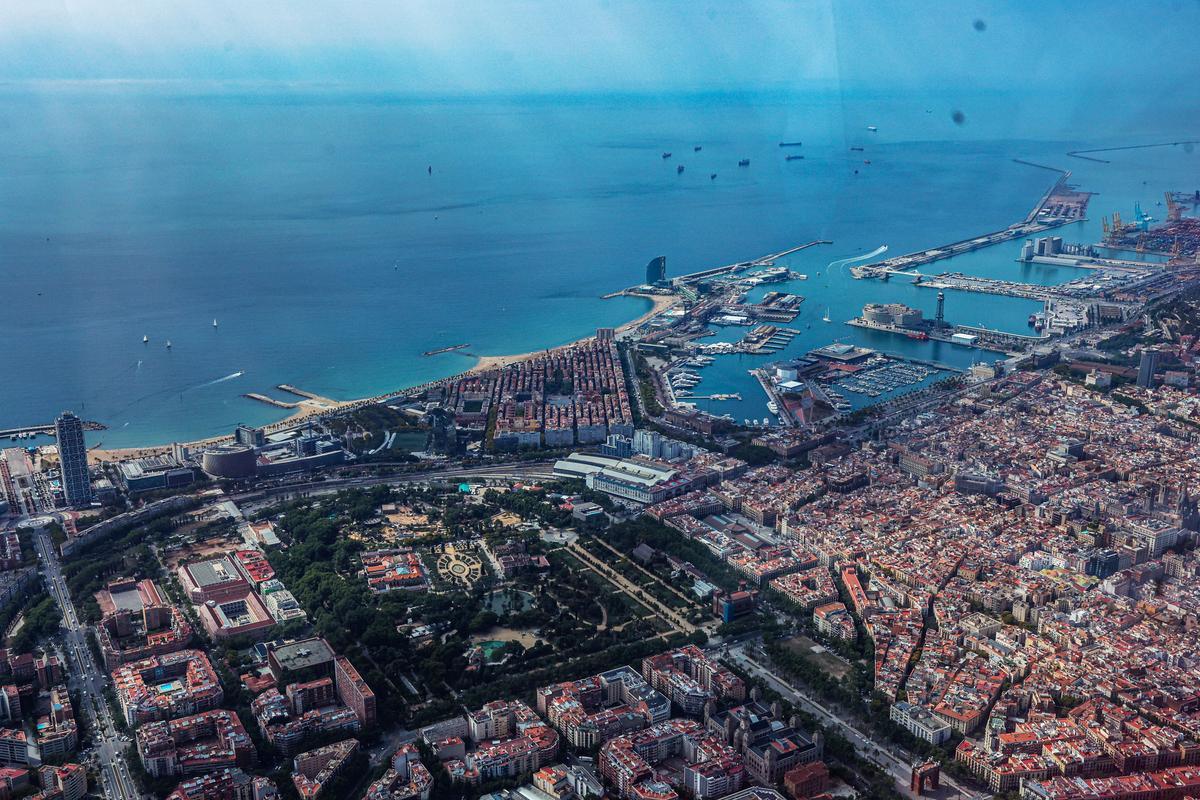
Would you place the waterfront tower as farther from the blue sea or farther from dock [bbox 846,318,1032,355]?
dock [bbox 846,318,1032,355]

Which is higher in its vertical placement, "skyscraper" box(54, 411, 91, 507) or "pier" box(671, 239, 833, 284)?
"pier" box(671, 239, 833, 284)

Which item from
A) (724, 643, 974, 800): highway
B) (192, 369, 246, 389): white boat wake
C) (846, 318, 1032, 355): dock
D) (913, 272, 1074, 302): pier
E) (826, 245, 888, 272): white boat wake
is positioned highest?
(826, 245, 888, 272): white boat wake

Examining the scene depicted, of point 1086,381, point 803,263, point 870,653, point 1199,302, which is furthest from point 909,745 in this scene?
point 803,263

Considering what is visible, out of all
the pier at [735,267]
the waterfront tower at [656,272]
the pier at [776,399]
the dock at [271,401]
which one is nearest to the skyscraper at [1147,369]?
the pier at [776,399]

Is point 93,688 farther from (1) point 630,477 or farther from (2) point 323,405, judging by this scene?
(2) point 323,405

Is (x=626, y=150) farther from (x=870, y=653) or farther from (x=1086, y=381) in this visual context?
(x=870, y=653)

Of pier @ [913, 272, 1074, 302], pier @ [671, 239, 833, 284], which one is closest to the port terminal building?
pier @ [671, 239, 833, 284]
